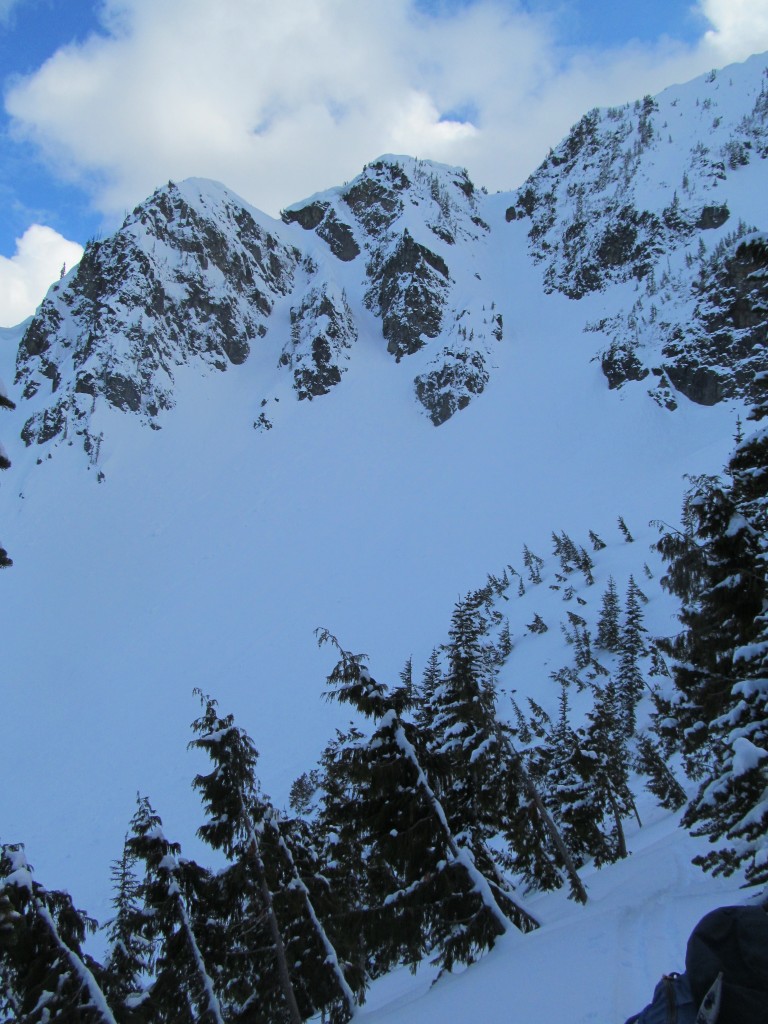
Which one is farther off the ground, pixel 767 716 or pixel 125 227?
pixel 125 227

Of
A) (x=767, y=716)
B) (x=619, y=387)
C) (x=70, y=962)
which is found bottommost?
(x=767, y=716)

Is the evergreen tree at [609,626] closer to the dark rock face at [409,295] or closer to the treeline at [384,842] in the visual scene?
the treeline at [384,842]

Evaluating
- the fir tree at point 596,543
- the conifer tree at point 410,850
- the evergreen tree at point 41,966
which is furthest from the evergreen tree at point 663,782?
the fir tree at point 596,543

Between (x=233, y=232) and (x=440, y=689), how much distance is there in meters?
194

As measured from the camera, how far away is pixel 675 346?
5133 inches

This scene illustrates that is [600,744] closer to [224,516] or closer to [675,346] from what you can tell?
[224,516]

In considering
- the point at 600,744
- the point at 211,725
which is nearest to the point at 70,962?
the point at 211,725

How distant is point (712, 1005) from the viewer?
2441 mm

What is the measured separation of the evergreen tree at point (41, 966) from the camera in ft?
29.5

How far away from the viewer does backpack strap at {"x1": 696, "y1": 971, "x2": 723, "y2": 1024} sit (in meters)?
2.42

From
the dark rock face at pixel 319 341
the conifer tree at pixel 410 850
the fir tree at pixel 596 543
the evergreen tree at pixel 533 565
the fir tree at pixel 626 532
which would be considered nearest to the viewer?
the conifer tree at pixel 410 850

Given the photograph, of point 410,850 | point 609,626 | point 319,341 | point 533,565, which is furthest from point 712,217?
point 410,850

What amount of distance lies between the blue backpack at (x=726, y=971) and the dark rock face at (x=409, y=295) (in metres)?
170

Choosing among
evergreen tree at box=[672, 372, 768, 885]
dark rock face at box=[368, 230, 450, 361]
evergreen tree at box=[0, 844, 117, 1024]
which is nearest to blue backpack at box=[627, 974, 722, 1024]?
evergreen tree at box=[672, 372, 768, 885]
